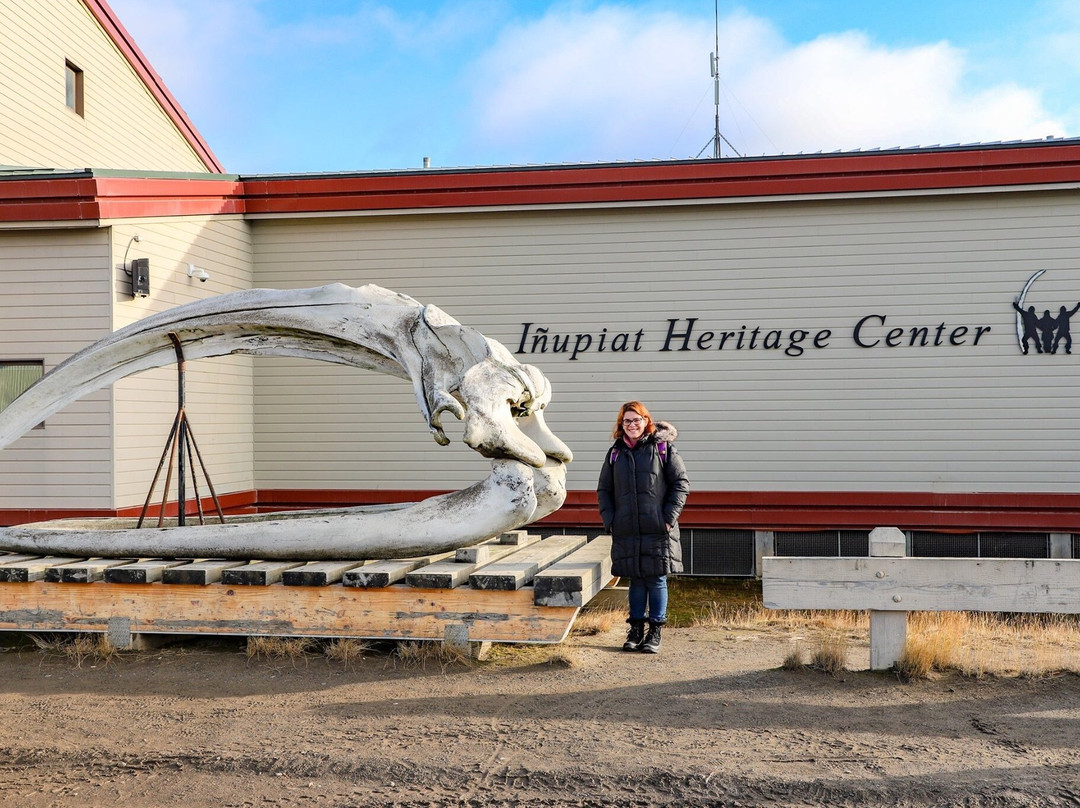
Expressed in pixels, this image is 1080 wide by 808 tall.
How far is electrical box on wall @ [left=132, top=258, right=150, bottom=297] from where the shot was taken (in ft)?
30.6

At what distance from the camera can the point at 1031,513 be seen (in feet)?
33.3

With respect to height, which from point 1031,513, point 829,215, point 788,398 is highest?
point 829,215

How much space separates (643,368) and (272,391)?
423 centimetres

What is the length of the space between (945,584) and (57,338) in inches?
309

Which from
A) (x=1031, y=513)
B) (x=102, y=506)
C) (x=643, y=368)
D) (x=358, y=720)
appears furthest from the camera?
(x=643, y=368)

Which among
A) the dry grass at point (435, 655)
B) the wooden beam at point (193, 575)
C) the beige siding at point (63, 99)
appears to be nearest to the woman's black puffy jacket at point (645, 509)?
the dry grass at point (435, 655)

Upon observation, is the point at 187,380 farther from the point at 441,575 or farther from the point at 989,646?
the point at 989,646

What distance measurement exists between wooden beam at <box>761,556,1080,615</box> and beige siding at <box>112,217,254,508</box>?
634 cm

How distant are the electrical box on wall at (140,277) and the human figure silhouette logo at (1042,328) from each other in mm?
8644

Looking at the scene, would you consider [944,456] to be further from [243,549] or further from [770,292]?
[243,549]

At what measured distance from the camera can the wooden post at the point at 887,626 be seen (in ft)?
18.8

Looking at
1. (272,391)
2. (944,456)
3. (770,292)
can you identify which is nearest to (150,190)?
(272,391)

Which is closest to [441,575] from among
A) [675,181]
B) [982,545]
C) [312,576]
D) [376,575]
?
[376,575]

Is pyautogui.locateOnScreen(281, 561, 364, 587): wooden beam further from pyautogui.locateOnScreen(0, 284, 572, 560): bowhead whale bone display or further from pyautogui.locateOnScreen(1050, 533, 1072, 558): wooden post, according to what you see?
pyautogui.locateOnScreen(1050, 533, 1072, 558): wooden post
